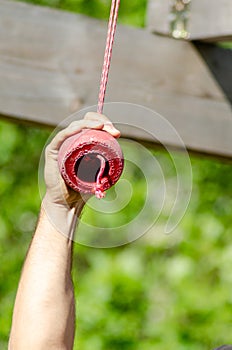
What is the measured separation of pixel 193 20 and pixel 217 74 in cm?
15

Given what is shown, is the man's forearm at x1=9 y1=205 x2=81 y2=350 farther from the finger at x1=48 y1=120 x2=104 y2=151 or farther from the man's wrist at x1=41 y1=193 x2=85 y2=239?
the finger at x1=48 y1=120 x2=104 y2=151

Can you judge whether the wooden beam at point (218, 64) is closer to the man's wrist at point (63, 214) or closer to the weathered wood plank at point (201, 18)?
the weathered wood plank at point (201, 18)

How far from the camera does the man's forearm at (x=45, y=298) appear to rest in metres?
1.76

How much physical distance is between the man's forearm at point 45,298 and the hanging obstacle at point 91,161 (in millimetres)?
268

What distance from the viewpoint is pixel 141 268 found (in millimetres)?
3518

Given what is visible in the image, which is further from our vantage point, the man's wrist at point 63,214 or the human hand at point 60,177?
the man's wrist at point 63,214

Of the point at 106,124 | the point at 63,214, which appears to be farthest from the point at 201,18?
the point at 106,124

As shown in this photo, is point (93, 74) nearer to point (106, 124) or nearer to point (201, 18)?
point (201, 18)

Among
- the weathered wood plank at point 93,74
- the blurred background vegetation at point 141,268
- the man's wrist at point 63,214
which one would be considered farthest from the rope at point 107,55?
the blurred background vegetation at point 141,268

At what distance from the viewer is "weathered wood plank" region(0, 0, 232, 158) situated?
2.39 metres

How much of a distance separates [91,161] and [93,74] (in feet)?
3.11

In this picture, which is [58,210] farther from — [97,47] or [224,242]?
[224,242]

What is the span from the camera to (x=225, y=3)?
2.41m

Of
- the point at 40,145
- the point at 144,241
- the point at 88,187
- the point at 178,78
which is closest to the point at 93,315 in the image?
the point at 144,241
